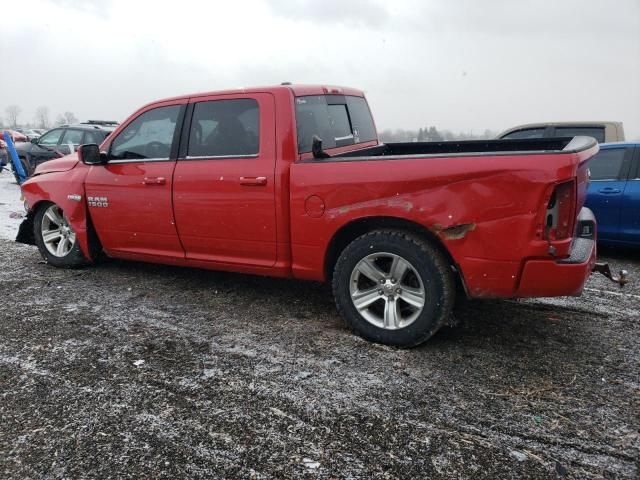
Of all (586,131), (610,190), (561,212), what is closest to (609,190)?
(610,190)

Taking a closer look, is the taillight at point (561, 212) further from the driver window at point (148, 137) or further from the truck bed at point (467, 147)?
the driver window at point (148, 137)

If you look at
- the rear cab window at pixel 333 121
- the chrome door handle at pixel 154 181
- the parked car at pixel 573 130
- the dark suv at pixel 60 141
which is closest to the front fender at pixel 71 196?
the chrome door handle at pixel 154 181

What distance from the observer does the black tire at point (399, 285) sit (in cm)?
321

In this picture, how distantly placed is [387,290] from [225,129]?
186cm

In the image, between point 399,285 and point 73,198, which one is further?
point 73,198

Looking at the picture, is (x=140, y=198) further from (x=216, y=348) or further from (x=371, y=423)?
(x=371, y=423)

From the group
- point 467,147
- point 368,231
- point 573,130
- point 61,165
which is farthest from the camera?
point 573,130

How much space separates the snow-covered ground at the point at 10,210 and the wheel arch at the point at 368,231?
536 cm

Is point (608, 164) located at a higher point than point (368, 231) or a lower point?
higher

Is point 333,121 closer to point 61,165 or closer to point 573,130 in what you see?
point 61,165

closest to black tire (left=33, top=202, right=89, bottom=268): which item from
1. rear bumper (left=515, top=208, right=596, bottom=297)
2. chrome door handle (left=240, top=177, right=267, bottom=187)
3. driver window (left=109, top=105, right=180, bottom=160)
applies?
driver window (left=109, top=105, right=180, bottom=160)

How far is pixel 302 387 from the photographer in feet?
9.56

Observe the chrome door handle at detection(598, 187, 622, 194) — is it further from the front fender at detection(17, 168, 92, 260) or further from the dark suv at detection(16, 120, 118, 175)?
the dark suv at detection(16, 120, 118, 175)

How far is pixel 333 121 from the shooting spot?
4.27 meters
